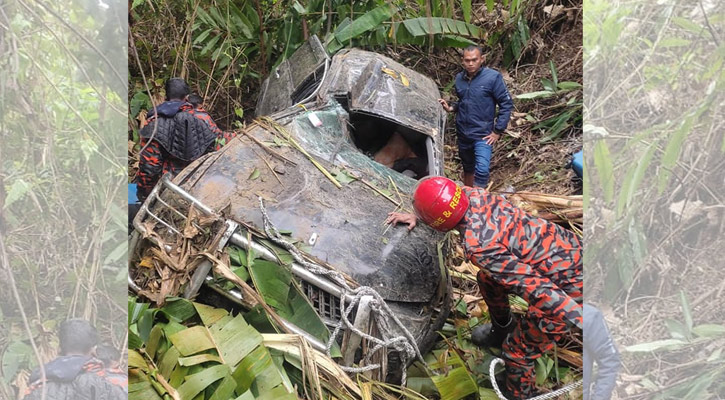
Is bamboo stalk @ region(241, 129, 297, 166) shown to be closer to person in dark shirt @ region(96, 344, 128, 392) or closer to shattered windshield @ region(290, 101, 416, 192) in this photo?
shattered windshield @ region(290, 101, 416, 192)

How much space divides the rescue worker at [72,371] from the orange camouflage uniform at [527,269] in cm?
204

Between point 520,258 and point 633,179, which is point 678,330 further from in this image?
point 520,258

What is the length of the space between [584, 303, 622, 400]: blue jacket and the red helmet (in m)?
1.77

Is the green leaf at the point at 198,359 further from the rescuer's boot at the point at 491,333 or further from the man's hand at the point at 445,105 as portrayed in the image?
the man's hand at the point at 445,105

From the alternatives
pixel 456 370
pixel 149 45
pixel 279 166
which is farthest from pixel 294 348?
pixel 149 45

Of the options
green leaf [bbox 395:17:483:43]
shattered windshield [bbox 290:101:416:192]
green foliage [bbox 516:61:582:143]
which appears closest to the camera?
shattered windshield [bbox 290:101:416:192]

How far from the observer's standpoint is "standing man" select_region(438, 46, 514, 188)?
573cm

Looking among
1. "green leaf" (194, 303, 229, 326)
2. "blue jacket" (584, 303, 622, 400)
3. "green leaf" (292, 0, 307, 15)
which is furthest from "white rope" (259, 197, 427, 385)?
"green leaf" (292, 0, 307, 15)

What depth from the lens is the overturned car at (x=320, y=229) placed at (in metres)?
3.39

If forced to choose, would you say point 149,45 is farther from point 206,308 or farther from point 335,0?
point 206,308

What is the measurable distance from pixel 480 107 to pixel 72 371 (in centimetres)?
467

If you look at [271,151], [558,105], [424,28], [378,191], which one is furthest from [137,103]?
[558,105]

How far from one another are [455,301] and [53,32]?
341 cm

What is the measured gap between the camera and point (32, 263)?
1.58 meters
